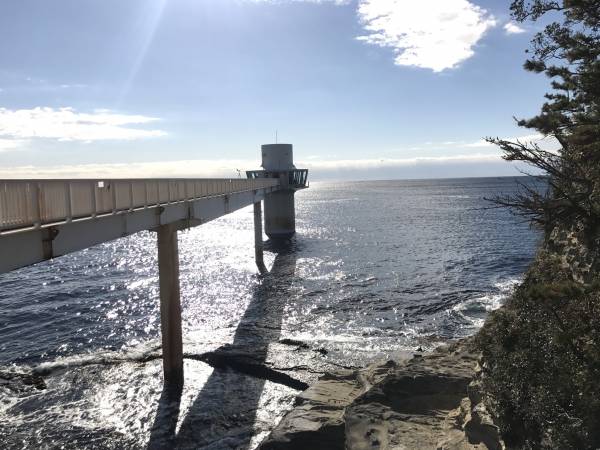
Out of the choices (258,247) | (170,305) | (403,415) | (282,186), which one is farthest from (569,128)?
(282,186)

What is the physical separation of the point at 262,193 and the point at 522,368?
1724 inches

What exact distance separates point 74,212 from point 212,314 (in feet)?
59.0

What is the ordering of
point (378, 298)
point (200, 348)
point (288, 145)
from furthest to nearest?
point (288, 145)
point (378, 298)
point (200, 348)

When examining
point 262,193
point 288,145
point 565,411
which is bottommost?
point 565,411

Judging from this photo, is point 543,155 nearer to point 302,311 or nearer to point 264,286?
point 302,311

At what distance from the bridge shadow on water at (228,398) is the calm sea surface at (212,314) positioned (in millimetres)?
175

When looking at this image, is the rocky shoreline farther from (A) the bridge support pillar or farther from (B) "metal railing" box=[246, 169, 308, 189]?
(B) "metal railing" box=[246, 169, 308, 189]

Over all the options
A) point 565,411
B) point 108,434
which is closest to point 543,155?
point 565,411

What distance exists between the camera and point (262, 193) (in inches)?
2061

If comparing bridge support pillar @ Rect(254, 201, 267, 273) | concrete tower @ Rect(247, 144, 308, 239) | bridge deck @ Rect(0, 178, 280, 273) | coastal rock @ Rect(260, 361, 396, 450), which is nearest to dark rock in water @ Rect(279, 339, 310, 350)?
coastal rock @ Rect(260, 361, 396, 450)

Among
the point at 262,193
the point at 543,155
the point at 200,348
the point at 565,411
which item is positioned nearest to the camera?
the point at 565,411

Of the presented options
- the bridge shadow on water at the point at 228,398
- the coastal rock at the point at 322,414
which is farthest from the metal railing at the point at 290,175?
the coastal rock at the point at 322,414

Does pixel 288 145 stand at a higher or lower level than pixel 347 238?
higher

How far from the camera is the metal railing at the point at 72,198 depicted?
9.84 metres
